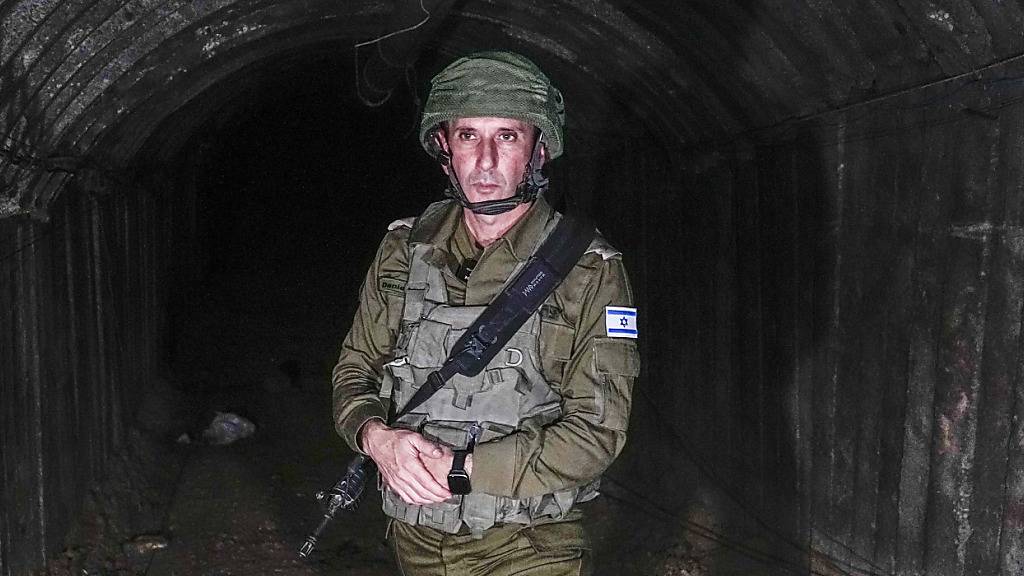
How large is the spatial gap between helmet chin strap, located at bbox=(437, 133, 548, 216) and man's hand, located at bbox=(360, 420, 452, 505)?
2.13ft

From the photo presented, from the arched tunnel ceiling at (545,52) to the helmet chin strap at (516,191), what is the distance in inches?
54.5

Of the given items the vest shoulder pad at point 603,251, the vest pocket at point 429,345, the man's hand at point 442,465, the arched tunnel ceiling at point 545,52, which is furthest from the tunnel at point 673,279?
the man's hand at point 442,465

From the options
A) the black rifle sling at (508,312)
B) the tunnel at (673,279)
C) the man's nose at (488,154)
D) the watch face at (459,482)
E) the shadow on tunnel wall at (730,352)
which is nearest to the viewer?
the watch face at (459,482)

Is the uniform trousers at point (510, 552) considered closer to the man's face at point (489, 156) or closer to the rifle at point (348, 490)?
the rifle at point (348, 490)

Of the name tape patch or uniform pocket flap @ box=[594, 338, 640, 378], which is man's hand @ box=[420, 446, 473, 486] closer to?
uniform pocket flap @ box=[594, 338, 640, 378]

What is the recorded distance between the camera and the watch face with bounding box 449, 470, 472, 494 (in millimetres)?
2295

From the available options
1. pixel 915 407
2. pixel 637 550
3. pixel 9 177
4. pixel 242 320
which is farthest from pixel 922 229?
pixel 242 320

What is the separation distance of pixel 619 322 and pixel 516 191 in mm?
492

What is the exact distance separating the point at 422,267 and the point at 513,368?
15.8 inches

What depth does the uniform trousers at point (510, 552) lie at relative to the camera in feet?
8.04

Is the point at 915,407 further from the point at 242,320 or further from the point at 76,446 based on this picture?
the point at 242,320

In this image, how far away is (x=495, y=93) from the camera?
251 cm

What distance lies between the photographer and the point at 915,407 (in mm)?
3408

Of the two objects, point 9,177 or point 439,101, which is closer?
point 439,101
